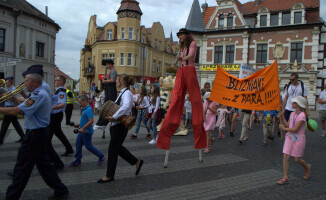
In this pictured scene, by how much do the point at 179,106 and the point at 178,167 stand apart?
4.35ft

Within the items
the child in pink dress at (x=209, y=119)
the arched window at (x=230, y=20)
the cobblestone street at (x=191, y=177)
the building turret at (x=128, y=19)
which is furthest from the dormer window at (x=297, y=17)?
the child in pink dress at (x=209, y=119)

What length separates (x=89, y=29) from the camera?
5219 centimetres

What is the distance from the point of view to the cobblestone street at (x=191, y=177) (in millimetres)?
4340

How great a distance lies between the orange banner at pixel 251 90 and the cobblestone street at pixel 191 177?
137cm

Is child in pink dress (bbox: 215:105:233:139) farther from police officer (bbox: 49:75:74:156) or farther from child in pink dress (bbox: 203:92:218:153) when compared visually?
police officer (bbox: 49:75:74:156)

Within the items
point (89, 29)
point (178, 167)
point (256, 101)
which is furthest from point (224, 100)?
point (89, 29)

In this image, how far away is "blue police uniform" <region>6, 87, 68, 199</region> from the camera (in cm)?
366

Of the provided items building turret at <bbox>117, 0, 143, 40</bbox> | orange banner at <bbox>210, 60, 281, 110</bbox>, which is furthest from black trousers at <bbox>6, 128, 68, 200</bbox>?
building turret at <bbox>117, 0, 143, 40</bbox>

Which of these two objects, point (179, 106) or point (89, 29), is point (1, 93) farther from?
point (89, 29)

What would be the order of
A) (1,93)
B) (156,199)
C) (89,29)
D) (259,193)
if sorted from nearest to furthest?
(156,199) → (259,193) → (1,93) → (89,29)

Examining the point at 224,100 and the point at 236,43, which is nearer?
the point at 224,100

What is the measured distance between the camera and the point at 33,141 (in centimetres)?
379

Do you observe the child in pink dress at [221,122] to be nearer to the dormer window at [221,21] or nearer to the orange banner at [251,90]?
the orange banner at [251,90]

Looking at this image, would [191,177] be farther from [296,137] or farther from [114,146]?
[296,137]
